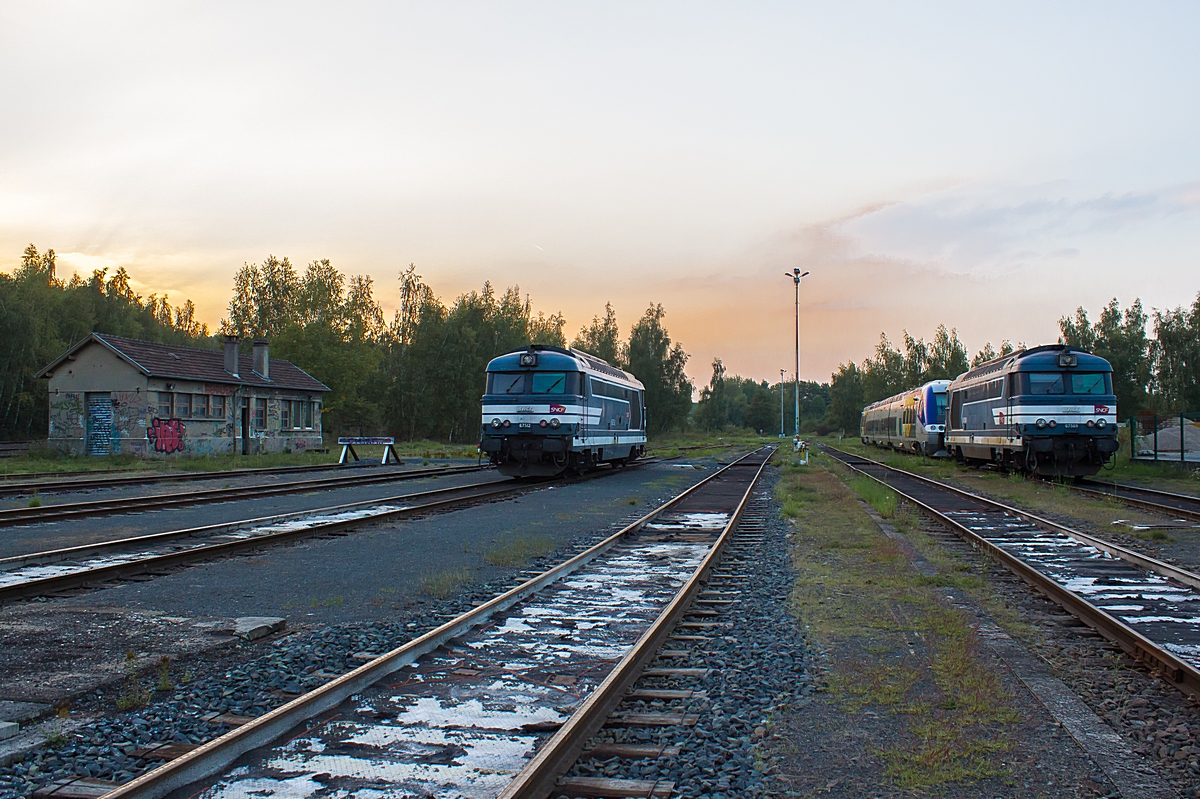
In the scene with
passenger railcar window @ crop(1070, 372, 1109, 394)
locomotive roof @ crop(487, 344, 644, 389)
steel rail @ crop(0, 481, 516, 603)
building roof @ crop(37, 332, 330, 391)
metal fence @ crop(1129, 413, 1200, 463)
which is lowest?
steel rail @ crop(0, 481, 516, 603)

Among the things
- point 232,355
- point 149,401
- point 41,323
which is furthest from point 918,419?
point 41,323

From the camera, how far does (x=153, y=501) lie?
15625 millimetres

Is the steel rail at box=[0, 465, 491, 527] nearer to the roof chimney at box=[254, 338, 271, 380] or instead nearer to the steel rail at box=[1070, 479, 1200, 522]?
the steel rail at box=[1070, 479, 1200, 522]

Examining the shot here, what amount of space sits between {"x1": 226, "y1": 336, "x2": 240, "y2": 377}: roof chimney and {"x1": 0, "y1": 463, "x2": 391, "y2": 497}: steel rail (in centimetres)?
1041

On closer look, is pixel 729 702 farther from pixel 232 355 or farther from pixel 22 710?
pixel 232 355

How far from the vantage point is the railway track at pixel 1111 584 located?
19.0 ft

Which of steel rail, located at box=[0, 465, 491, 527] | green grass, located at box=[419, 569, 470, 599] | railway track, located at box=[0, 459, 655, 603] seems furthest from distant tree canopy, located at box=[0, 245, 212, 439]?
green grass, located at box=[419, 569, 470, 599]

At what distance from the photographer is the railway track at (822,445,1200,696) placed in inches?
228

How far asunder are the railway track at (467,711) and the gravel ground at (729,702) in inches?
8.5

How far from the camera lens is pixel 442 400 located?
69.8 m

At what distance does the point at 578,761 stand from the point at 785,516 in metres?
11.7

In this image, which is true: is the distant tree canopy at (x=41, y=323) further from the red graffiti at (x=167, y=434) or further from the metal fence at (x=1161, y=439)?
the metal fence at (x=1161, y=439)

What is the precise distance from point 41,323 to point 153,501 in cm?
5466

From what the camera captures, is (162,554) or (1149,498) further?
(1149,498)
